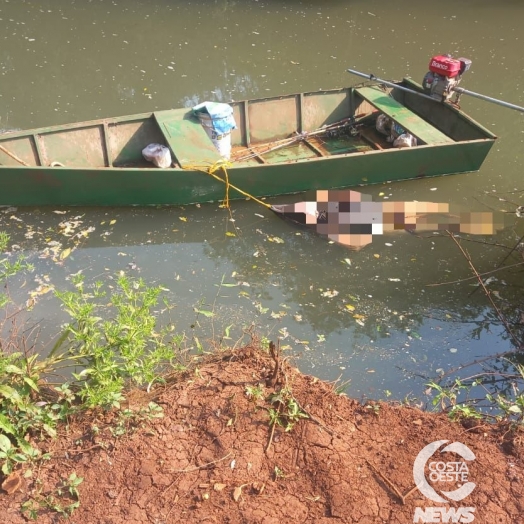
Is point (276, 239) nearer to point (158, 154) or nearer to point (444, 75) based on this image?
point (158, 154)

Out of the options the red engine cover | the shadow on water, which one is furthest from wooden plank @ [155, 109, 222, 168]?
the red engine cover

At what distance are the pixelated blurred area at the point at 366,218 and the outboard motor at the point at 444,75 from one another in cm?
173

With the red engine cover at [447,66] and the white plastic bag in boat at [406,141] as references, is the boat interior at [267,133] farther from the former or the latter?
the red engine cover at [447,66]

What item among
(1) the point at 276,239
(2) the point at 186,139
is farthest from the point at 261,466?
(2) the point at 186,139

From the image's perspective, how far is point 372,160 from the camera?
655 cm

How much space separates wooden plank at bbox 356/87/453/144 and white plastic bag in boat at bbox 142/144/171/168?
9.37 ft

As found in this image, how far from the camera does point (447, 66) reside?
6.99 metres

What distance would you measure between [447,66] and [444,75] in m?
0.16

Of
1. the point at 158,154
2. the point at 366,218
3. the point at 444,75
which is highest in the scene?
the point at 444,75

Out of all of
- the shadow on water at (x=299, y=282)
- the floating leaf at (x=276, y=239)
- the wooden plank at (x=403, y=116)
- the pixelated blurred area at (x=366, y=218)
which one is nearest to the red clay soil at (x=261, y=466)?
the shadow on water at (x=299, y=282)

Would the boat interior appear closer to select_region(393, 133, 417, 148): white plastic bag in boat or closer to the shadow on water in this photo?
select_region(393, 133, 417, 148): white plastic bag in boat

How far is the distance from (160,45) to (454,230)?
267 inches

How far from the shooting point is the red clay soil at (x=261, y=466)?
2799 millimetres

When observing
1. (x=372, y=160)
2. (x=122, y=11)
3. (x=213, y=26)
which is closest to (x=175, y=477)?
(x=372, y=160)
